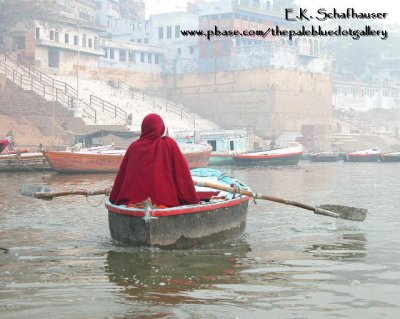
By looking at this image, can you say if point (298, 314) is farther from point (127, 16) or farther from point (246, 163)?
point (127, 16)

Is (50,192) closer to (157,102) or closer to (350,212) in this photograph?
(350,212)

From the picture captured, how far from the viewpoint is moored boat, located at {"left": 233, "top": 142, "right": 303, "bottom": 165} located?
1534 inches

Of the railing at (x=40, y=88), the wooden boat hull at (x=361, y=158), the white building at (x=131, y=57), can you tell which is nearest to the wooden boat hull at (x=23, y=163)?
the railing at (x=40, y=88)

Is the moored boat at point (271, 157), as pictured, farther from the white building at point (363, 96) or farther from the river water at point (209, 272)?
the white building at point (363, 96)

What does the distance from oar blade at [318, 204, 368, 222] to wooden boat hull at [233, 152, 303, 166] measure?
26655 mm

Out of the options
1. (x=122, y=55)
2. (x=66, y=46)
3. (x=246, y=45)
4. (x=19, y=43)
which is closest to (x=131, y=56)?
(x=122, y=55)

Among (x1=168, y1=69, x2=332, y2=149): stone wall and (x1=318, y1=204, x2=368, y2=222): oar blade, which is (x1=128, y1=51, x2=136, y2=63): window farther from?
(x1=318, y1=204, x2=368, y2=222): oar blade

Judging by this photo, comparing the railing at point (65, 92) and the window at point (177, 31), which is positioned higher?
the window at point (177, 31)

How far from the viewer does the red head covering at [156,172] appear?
9.45m

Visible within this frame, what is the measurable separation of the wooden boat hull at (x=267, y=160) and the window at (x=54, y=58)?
780 inches

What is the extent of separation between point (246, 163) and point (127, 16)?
3910cm

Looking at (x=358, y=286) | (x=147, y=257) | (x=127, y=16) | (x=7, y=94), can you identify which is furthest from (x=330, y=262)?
(x=127, y=16)

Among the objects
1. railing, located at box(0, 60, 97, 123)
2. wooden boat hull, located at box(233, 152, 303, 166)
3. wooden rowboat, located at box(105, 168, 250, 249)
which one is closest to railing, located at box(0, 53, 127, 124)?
railing, located at box(0, 60, 97, 123)

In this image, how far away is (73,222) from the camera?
13.4 meters
